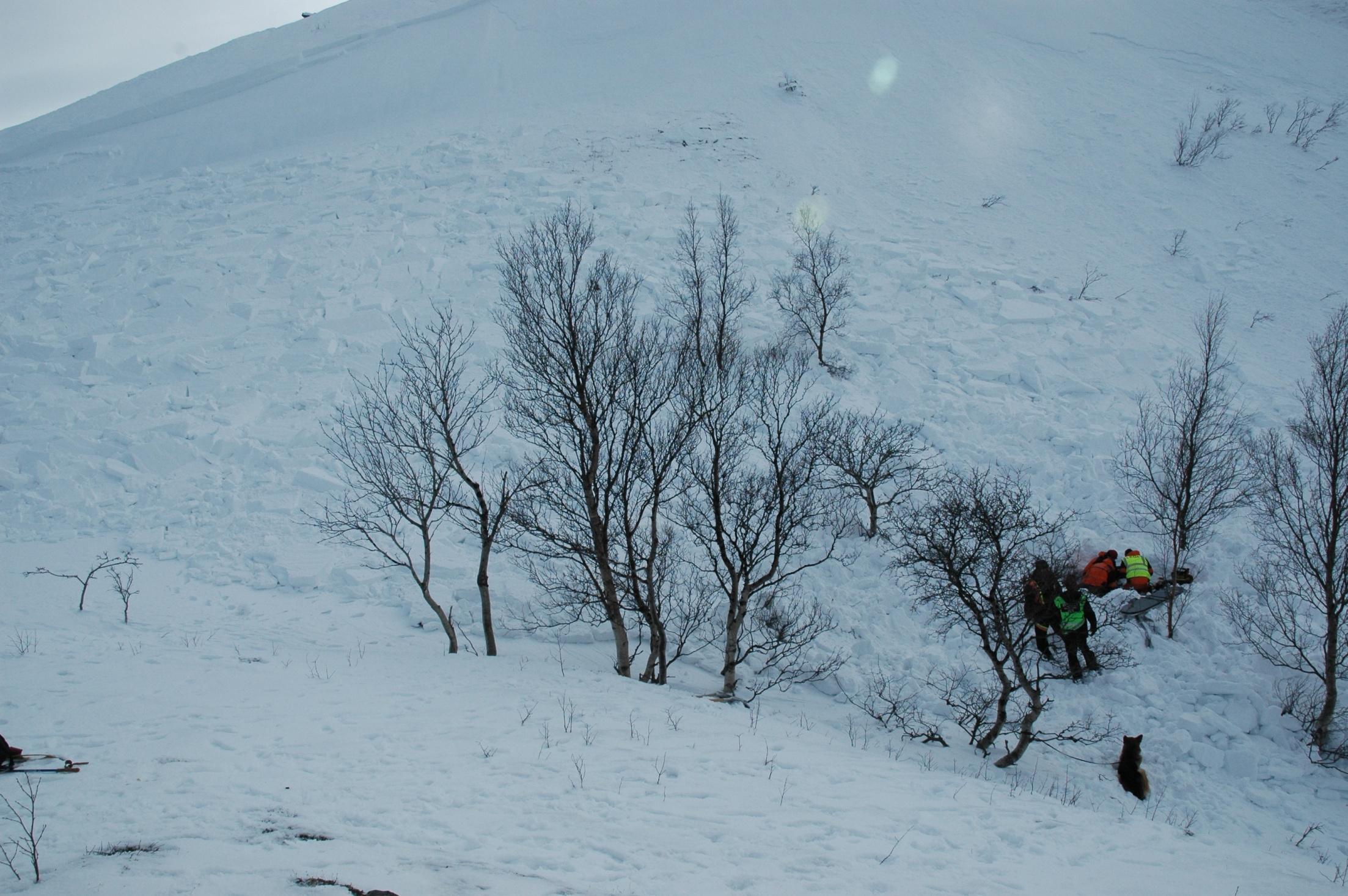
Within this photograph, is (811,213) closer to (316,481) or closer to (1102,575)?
(1102,575)

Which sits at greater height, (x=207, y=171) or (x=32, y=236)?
(x=207, y=171)

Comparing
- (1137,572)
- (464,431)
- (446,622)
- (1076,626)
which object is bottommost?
(446,622)

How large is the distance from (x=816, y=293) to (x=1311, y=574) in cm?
1347

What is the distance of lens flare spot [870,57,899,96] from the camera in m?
35.8

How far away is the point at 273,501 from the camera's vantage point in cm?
1545

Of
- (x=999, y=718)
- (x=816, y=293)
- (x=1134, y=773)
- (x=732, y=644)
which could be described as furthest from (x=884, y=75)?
(x=1134, y=773)

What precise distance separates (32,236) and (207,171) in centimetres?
717

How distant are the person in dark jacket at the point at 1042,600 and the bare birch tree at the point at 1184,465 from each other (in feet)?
10.3

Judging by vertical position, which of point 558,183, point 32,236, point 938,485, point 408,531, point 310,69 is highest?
point 310,69

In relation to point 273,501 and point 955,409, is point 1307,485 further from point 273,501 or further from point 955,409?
point 273,501

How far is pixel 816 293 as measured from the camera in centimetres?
2091

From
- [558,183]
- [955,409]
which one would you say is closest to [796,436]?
[955,409]

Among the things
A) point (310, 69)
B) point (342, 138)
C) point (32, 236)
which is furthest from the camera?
point (310, 69)

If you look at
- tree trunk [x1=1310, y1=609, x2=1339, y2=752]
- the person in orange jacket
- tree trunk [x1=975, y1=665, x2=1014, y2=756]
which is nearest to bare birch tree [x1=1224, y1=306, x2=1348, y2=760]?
tree trunk [x1=1310, y1=609, x2=1339, y2=752]
